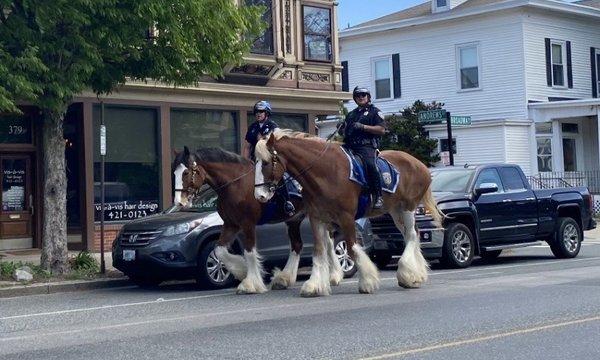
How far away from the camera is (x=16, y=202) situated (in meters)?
21.8

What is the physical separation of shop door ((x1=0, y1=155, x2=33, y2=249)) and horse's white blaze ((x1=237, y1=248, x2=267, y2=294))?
30.2 feet

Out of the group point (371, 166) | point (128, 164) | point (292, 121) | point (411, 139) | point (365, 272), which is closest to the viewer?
point (365, 272)

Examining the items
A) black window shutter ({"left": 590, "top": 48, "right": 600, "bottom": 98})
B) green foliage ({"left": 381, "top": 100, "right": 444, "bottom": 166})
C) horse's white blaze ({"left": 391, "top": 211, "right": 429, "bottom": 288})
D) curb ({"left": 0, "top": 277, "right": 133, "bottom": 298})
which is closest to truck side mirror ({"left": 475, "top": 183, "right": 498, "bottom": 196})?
horse's white blaze ({"left": 391, "top": 211, "right": 429, "bottom": 288})

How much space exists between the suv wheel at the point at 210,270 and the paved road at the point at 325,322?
10.7 inches

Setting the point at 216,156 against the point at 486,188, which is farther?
the point at 486,188

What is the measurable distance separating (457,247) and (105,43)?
23.9ft

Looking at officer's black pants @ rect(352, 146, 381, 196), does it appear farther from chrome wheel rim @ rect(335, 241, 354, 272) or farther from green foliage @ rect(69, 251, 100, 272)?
green foliage @ rect(69, 251, 100, 272)

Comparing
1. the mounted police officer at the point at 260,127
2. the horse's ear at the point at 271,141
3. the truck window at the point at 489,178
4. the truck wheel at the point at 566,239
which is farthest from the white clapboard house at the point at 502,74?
the horse's ear at the point at 271,141

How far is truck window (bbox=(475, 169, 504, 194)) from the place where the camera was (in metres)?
18.5

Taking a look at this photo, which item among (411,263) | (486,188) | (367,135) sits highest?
(367,135)

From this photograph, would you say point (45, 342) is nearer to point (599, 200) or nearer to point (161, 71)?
point (161, 71)

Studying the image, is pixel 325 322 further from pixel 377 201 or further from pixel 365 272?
pixel 377 201

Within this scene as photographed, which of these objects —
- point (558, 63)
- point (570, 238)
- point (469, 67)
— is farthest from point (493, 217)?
point (558, 63)

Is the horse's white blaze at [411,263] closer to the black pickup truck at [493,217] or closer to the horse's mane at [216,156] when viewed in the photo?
the horse's mane at [216,156]
